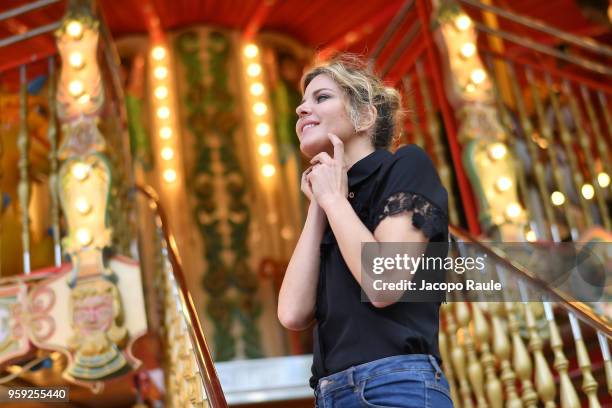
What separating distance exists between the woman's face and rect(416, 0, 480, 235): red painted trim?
9.12 feet

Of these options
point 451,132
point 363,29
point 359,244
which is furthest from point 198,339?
point 363,29

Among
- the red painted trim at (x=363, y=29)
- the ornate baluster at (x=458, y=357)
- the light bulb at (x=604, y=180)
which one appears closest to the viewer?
the ornate baluster at (x=458, y=357)

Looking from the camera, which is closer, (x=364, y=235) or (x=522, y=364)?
(x=364, y=235)

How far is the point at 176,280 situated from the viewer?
329cm

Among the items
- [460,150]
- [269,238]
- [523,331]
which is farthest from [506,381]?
[269,238]

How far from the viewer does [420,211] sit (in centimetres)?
150

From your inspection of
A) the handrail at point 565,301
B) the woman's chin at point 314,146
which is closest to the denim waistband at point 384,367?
the woman's chin at point 314,146

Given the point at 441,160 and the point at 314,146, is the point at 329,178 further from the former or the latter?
the point at 441,160

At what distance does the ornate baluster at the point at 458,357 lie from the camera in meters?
3.36

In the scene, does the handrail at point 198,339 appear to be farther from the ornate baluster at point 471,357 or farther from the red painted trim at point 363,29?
the red painted trim at point 363,29

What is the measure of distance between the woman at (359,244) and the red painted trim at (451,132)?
272 cm

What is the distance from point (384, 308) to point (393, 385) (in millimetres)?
149

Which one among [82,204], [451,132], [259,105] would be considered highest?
[259,105]

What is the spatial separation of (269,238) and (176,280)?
3.66m
